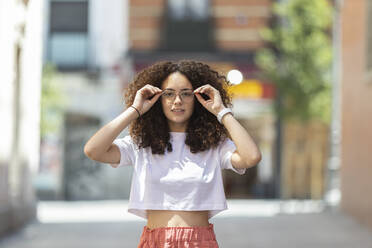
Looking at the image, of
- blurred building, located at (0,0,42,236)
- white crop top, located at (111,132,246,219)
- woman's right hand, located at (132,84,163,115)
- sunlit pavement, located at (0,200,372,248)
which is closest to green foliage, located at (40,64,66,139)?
sunlit pavement, located at (0,200,372,248)

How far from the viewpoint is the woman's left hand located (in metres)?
3.62

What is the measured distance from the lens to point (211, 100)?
12.0ft

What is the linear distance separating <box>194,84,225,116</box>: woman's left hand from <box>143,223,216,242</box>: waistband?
0.59m

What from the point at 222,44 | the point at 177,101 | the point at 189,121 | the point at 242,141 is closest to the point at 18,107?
the point at 189,121

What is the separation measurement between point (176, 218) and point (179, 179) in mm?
185

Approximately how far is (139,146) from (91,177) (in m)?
18.6

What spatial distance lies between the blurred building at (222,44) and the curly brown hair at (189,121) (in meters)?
17.4

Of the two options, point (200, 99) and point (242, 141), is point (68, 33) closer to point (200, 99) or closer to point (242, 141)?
point (200, 99)

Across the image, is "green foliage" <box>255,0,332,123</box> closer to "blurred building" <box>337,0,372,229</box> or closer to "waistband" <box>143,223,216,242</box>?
"blurred building" <box>337,0,372,229</box>

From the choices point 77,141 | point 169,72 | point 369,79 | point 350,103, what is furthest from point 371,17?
point 77,141

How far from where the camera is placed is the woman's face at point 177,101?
3590 mm

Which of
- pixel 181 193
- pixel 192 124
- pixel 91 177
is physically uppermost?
pixel 192 124

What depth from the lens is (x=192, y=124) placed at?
3.68 metres

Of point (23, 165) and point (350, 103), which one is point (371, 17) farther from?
point (23, 165)
